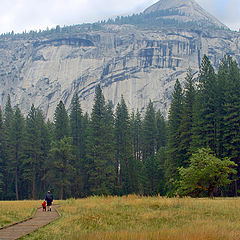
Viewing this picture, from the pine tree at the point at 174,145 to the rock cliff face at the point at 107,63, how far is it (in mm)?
84009

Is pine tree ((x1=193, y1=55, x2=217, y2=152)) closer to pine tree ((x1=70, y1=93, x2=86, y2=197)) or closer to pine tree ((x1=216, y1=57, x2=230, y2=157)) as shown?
pine tree ((x1=216, y1=57, x2=230, y2=157))

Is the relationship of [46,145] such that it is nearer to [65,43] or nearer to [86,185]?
[86,185]

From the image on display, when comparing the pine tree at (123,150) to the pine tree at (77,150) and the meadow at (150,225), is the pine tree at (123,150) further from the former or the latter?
the meadow at (150,225)

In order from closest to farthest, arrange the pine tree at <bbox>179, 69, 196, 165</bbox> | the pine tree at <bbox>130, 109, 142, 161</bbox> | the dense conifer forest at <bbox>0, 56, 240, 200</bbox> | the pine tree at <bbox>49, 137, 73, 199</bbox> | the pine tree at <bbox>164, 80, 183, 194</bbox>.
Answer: the dense conifer forest at <bbox>0, 56, 240, 200</bbox> < the pine tree at <bbox>164, 80, 183, 194</bbox> < the pine tree at <bbox>179, 69, 196, 165</bbox> < the pine tree at <bbox>49, 137, 73, 199</bbox> < the pine tree at <bbox>130, 109, 142, 161</bbox>

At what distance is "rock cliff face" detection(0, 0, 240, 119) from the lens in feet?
468

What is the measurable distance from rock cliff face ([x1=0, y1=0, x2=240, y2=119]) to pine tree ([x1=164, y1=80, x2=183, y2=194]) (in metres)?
84.0

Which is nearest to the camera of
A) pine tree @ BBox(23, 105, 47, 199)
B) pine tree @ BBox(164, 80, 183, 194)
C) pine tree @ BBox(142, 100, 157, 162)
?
pine tree @ BBox(164, 80, 183, 194)

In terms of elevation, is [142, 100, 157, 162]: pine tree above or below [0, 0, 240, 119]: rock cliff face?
below

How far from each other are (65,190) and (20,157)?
1017 cm

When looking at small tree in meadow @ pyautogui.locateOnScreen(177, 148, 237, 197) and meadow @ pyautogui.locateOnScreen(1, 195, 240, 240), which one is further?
small tree in meadow @ pyautogui.locateOnScreen(177, 148, 237, 197)

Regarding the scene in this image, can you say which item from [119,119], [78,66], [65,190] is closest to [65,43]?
[78,66]

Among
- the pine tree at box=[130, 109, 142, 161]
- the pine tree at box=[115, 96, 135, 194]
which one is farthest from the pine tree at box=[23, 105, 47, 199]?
the pine tree at box=[130, 109, 142, 161]

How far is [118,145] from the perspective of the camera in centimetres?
5594

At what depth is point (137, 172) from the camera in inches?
2141
